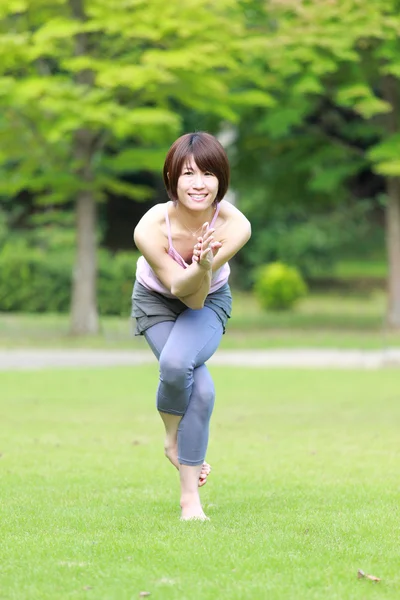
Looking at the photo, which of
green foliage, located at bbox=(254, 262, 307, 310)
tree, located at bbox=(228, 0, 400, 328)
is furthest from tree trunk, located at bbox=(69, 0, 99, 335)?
green foliage, located at bbox=(254, 262, 307, 310)

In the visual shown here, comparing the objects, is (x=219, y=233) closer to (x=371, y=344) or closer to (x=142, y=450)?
(x=142, y=450)

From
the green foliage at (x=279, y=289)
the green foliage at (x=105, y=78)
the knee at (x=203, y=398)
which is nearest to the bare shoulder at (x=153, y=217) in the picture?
the knee at (x=203, y=398)

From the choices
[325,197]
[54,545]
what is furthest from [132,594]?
[325,197]

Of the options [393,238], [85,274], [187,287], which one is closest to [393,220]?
[393,238]

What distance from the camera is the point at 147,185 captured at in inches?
1702

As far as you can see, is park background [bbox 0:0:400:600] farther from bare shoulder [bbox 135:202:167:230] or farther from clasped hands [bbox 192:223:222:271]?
bare shoulder [bbox 135:202:167:230]

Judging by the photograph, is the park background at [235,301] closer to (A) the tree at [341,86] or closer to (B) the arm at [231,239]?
(A) the tree at [341,86]

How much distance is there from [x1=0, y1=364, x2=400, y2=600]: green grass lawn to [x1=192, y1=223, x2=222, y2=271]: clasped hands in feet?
4.22

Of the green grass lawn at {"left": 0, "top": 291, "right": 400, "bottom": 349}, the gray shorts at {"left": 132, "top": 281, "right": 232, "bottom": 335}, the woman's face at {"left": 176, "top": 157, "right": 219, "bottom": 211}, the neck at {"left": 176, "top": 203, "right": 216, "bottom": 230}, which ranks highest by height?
the woman's face at {"left": 176, "top": 157, "right": 219, "bottom": 211}

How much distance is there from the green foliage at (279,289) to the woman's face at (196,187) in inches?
1134

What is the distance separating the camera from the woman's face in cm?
583

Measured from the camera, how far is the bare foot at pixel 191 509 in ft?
19.8

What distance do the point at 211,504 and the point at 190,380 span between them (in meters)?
1.11

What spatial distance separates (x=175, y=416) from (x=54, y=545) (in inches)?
41.7
